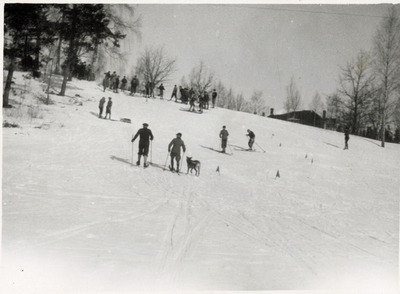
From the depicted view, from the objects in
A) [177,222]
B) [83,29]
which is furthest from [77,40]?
[177,222]

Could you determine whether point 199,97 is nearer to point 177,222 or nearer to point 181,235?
point 177,222

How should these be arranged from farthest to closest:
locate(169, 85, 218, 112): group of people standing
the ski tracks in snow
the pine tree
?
locate(169, 85, 218, 112): group of people standing, the pine tree, the ski tracks in snow

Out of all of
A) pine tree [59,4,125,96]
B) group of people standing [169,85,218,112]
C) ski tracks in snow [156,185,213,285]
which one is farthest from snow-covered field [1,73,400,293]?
group of people standing [169,85,218,112]

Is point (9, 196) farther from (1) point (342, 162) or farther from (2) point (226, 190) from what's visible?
(1) point (342, 162)

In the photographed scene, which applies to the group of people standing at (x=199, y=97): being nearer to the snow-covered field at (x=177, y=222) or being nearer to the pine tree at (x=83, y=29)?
the pine tree at (x=83, y=29)

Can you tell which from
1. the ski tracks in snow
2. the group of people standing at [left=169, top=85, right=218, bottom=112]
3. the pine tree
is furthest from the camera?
the group of people standing at [left=169, top=85, right=218, bottom=112]

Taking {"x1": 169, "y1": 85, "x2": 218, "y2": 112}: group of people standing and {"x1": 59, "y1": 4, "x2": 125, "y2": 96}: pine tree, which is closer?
{"x1": 59, "y1": 4, "x2": 125, "y2": 96}: pine tree

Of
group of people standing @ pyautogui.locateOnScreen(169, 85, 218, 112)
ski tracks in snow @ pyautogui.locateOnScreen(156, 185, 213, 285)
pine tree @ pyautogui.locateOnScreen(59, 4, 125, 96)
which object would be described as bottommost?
ski tracks in snow @ pyautogui.locateOnScreen(156, 185, 213, 285)

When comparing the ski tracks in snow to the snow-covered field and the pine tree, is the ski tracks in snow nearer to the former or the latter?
the snow-covered field

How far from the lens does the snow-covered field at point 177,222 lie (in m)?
4.45

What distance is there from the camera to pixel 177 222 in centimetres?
601

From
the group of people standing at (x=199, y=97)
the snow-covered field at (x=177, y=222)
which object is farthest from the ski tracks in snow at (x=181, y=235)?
the group of people standing at (x=199, y=97)

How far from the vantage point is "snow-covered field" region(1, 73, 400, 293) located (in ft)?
14.6

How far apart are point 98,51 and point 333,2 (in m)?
17.2
